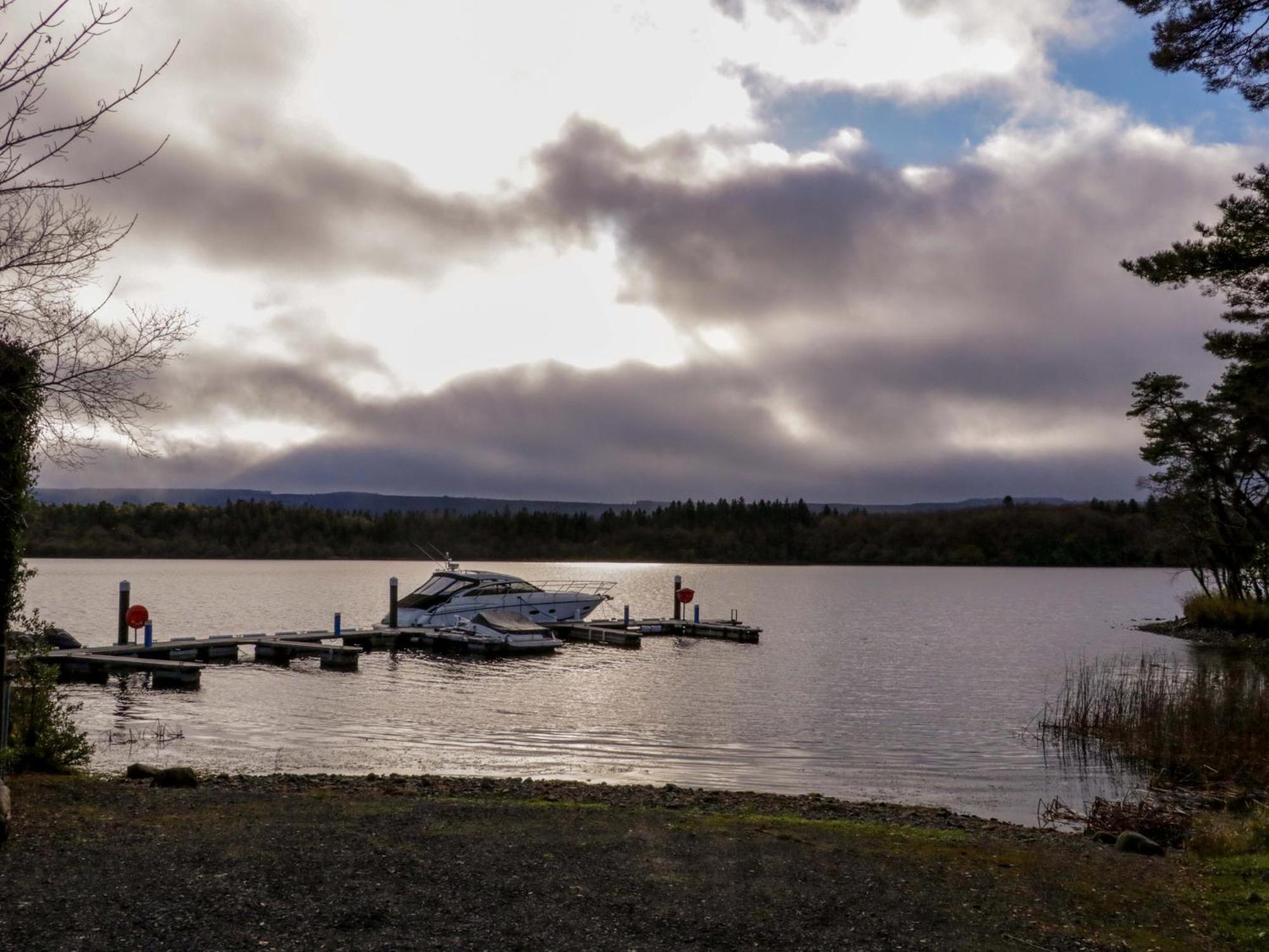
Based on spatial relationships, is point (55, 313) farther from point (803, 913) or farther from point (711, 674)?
point (711, 674)

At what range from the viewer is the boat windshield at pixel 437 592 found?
4547 cm

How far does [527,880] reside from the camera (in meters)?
8.38

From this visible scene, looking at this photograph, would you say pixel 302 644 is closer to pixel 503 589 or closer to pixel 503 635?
pixel 503 635

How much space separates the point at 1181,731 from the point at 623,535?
158 metres

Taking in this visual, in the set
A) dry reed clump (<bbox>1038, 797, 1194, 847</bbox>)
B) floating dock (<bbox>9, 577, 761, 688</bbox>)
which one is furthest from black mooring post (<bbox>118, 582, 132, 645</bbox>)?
dry reed clump (<bbox>1038, 797, 1194, 847</bbox>)

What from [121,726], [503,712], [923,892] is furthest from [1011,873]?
[121,726]

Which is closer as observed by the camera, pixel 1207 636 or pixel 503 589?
pixel 503 589

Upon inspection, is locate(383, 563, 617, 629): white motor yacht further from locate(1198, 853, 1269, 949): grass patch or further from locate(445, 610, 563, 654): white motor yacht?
locate(1198, 853, 1269, 949): grass patch

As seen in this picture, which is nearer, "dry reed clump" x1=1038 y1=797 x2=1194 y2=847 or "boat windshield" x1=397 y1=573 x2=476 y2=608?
"dry reed clump" x1=1038 y1=797 x2=1194 y2=847

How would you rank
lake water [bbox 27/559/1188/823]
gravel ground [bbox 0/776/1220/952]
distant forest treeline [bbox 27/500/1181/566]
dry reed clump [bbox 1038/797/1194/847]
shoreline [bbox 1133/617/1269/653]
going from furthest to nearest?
1. distant forest treeline [bbox 27/500/1181/566]
2. shoreline [bbox 1133/617/1269/653]
3. lake water [bbox 27/559/1188/823]
4. dry reed clump [bbox 1038/797/1194/847]
5. gravel ground [bbox 0/776/1220/952]

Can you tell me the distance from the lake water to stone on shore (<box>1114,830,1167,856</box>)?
13.4ft

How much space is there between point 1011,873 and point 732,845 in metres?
2.71

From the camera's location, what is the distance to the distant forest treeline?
543ft

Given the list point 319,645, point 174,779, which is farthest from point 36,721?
point 319,645
